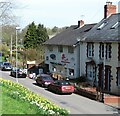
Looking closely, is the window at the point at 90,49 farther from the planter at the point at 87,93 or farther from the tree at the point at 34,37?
the tree at the point at 34,37

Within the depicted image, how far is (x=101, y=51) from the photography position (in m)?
37.4

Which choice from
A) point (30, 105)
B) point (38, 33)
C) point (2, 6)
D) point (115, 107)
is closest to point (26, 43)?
point (38, 33)

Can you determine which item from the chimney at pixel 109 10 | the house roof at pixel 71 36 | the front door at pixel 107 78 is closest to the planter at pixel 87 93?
the front door at pixel 107 78

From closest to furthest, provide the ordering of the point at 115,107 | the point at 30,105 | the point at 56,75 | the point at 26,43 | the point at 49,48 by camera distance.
Answer: the point at 30,105 < the point at 115,107 < the point at 56,75 < the point at 49,48 < the point at 26,43

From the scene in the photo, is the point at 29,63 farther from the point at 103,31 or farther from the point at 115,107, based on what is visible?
the point at 115,107

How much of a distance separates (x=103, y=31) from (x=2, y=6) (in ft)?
38.4

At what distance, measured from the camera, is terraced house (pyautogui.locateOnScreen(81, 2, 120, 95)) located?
3428 centimetres

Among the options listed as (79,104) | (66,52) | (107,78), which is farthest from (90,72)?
(79,104)

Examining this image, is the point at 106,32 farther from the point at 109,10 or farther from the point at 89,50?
the point at 109,10

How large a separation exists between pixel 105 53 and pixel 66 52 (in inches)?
507

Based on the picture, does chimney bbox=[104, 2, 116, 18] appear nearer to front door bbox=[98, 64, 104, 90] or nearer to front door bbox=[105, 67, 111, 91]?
front door bbox=[98, 64, 104, 90]

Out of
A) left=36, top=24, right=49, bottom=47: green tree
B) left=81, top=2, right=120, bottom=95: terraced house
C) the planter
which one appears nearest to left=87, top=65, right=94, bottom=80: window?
left=81, top=2, right=120, bottom=95: terraced house

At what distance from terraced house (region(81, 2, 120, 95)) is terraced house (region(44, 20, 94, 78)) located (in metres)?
2.63

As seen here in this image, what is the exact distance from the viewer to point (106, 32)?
1489 inches
